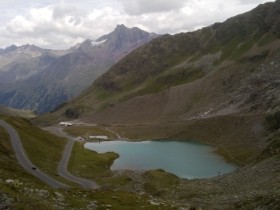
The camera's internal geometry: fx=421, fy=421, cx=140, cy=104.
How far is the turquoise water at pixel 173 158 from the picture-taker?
124 metres

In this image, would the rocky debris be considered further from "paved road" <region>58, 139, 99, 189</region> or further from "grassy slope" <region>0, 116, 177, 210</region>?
"paved road" <region>58, 139, 99, 189</region>

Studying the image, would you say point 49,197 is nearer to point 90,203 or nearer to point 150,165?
point 90,203

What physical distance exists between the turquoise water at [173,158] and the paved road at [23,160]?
3075cm

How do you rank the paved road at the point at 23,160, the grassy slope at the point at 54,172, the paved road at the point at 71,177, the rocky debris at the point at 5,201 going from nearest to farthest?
the rocky debris at the point at 5,201 → the grassy slope at the point at 54,172 → the paved road at the point at 23,160 → the paved road at the point at 71,177

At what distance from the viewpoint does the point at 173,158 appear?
147125 millimetres

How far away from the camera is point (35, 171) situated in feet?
317

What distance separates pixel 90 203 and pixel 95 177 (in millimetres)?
65064

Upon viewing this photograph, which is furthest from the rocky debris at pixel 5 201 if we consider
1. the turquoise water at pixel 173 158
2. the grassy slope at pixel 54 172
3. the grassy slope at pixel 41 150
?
the turquoise water at pixel 173 158

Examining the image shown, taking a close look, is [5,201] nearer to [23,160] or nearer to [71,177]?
[71,177]

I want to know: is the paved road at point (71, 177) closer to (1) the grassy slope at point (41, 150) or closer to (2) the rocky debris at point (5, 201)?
(1) the grassy slope at point (41, 150)

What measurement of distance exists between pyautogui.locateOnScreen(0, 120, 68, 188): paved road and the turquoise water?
101 feet

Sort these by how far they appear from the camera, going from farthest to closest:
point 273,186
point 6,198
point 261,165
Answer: point 261,165, point 273,186, point 6,198

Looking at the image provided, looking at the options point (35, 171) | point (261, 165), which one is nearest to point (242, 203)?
point (261, 165)

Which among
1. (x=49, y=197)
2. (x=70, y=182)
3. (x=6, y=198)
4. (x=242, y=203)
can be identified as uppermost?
(x=70, y=182)
